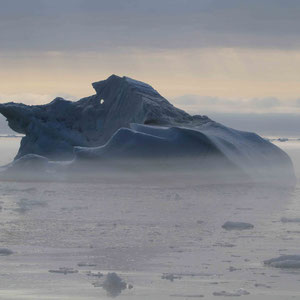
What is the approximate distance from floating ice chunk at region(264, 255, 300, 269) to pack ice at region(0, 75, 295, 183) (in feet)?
39.6

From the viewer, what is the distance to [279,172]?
21.4 metres

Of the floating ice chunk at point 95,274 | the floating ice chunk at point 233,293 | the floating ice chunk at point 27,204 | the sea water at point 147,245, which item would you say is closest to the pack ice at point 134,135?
the sea water at point 147,245

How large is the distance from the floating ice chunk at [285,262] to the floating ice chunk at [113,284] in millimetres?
1654

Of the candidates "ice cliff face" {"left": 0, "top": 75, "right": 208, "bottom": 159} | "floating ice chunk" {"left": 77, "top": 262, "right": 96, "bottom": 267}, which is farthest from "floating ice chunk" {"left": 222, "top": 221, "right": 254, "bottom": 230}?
"ice cliff face" {"left": 0, "top": 75, "right": 208, "bottom": 159}

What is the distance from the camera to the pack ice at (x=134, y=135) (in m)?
20.3

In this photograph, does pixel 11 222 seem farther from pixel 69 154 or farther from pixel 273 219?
pixel 69 154

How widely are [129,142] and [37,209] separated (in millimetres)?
6899

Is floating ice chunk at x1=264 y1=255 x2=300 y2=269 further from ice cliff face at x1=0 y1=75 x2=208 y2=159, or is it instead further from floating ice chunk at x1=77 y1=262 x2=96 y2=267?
ice cliff face at x1=0 y1=75 x2=208 y2=159

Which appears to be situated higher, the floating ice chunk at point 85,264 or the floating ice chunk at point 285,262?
the floating ice chunk at point 285,262

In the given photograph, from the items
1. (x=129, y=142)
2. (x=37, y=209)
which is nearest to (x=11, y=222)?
(x=37, y=209)

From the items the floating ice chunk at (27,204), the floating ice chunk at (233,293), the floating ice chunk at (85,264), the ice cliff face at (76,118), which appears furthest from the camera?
the ice cliff face at (76,118)

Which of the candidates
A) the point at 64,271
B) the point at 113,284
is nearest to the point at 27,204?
the point at 64,271

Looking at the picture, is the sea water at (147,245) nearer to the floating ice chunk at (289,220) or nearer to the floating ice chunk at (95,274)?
the floating ice chunk at (95,274)

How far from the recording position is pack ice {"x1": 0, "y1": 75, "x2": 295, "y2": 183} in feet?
66.5
